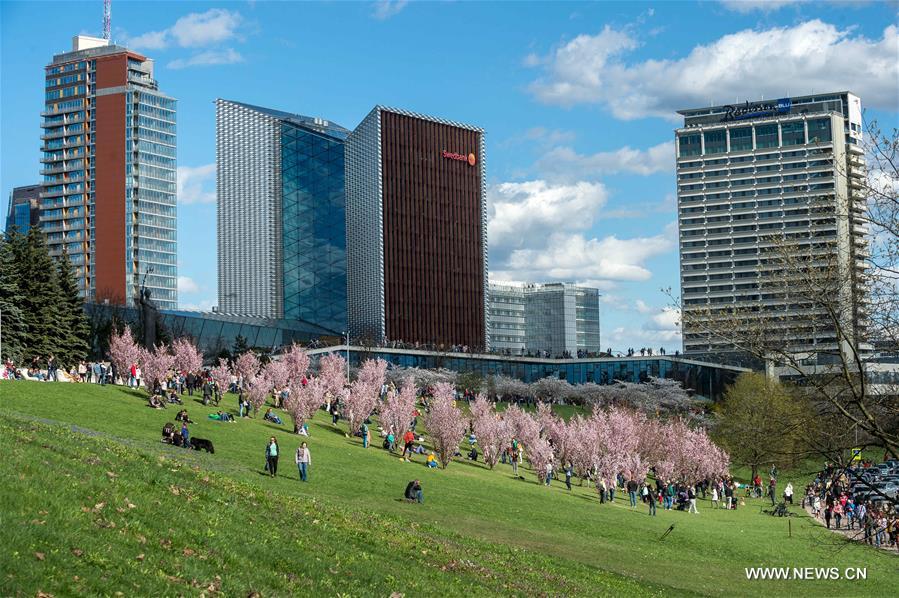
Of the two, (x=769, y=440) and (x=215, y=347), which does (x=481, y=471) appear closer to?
(x=769, y=440)

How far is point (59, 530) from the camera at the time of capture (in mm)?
17625

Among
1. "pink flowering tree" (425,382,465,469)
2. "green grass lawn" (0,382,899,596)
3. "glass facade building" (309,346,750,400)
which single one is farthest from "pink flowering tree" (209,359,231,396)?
"glass facade building" (309,346,750,400)

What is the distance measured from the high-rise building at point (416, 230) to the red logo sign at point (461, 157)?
0.18 metres

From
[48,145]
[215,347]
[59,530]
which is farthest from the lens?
[48,145]

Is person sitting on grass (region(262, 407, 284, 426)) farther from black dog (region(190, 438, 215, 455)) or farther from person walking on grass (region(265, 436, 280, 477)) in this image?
person walking on grass (region(265, 436, 280, 477))

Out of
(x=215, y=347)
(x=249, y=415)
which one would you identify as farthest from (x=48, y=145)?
(x=249, y=415)

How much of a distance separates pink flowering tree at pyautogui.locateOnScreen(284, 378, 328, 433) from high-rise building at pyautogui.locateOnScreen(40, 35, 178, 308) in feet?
444

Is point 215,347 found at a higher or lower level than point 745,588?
higher

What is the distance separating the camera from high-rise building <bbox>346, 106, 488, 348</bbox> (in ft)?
563

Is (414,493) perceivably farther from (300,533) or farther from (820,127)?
(820,127)

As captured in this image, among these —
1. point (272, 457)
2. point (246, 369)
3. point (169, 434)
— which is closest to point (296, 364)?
point (246, 369)

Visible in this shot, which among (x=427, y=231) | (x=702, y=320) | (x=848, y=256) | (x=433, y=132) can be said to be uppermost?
(x=433, y=132)

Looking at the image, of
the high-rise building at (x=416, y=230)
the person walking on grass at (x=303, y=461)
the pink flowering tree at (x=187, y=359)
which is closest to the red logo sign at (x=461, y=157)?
the high-rise building at (x=416, y=230)

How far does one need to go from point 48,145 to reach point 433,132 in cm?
7918
